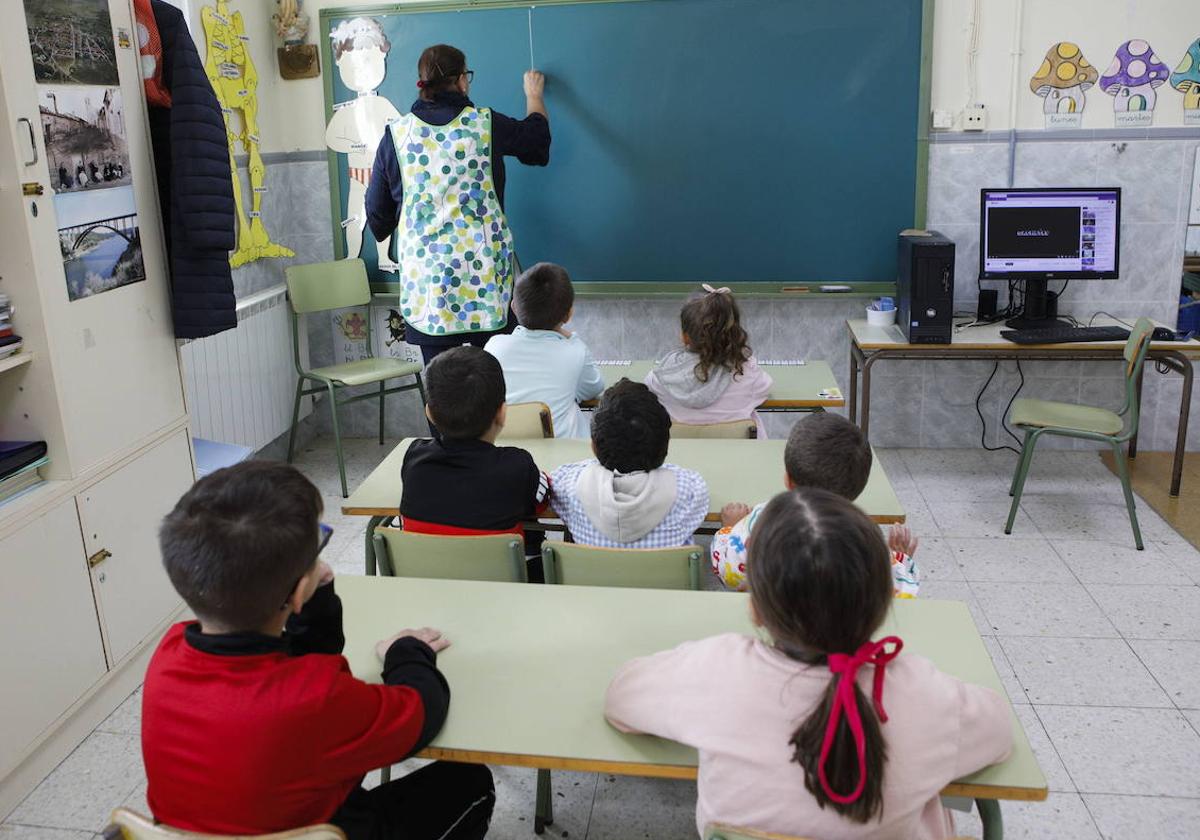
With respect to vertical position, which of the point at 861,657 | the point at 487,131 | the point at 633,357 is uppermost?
the point at 487,131

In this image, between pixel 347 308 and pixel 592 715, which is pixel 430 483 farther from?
pixel 347 308

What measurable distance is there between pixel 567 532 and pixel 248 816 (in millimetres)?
1331

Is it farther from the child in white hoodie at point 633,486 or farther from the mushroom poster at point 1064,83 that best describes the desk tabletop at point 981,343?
the child in white hoodie at point 633,486

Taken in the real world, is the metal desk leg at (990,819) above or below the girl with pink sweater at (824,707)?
below

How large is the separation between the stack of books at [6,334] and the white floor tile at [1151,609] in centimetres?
326

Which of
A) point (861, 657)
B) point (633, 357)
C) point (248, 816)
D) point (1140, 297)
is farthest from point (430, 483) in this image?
point (1140, 297)

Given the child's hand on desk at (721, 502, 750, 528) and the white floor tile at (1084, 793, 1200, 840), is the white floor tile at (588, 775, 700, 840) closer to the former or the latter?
the child's hand on desk at (721, 502, 750, 528)

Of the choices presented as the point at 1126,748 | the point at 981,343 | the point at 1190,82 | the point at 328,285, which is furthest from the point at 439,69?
the point at 1126,748

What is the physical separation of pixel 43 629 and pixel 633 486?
156 centimetres

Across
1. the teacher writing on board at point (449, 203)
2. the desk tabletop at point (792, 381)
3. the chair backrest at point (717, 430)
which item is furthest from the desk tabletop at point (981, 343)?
the teacher writing on board at point (449, 203)

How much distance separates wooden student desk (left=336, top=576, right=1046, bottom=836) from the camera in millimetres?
1575

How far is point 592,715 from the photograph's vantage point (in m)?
1.66

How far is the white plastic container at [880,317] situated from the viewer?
4.64m

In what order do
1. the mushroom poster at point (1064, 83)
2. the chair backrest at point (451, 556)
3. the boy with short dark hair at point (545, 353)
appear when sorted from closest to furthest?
the chair backrest at point (451, 556) < the boy with short dark hair at point (545, 353) < the mushroom poster at point (1064, 83)
